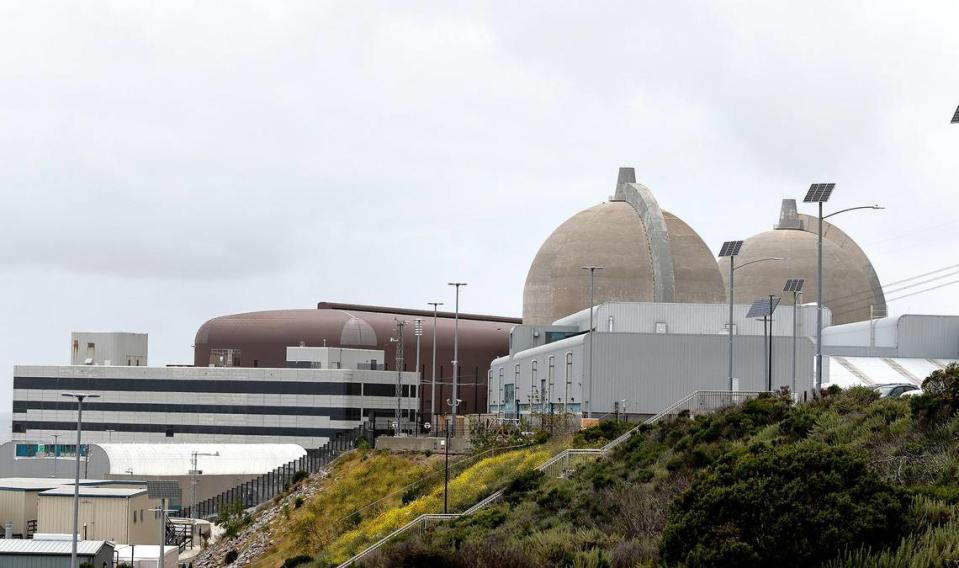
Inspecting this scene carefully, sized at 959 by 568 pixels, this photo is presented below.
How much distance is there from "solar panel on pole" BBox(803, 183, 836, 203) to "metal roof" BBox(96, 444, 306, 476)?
7218 centimetres

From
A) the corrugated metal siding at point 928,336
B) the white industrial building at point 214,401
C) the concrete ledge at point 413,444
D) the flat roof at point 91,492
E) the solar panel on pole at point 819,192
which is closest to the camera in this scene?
the solar panel on pole at point 819,192

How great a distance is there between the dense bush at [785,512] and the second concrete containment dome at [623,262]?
3282 inches

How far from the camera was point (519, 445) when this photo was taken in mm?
67562

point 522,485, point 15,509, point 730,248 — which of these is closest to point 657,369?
point 730,248

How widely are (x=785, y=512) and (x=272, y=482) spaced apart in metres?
76.0

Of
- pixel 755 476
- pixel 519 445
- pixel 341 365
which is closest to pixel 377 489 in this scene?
pixel 519 445

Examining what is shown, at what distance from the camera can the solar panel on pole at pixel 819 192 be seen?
166ft

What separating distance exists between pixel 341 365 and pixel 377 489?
193 ft

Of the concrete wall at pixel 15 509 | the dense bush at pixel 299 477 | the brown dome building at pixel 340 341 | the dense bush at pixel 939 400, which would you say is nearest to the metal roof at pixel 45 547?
the concrete wall at pixel 15 509

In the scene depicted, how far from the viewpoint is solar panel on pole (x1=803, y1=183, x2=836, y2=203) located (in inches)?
1987

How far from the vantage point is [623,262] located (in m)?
112

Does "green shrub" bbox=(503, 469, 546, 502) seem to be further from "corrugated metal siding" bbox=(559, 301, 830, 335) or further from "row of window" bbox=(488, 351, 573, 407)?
"corrugated metal siding" bbox=(559, 301, 830, 335)

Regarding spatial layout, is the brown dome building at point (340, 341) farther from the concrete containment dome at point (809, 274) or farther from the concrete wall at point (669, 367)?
the concrete wall at point (669, 367)

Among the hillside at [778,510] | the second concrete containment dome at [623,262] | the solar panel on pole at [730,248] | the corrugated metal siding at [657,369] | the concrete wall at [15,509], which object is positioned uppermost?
the second concrete containment dome at [623,262]
